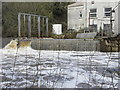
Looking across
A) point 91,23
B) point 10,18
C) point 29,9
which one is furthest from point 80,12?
point 10,18

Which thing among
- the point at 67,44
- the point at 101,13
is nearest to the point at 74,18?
the point at 101,13

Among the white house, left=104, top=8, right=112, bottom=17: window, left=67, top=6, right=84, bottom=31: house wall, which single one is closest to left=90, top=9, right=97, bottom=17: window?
the white house

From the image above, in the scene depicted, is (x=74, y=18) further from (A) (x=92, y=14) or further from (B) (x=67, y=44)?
(B) (x=67, y=44)

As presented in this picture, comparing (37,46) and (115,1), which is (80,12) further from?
(37,46)

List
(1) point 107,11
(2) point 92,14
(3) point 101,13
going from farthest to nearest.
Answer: (2) point 92,14, (3) point 101,13, (1) point 107,11

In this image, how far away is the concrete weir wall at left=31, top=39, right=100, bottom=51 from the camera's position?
7269 mm

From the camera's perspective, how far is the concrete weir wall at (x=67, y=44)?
23.8ft

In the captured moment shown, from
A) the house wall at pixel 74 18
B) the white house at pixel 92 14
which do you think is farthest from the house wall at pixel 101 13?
the house wall at pixel 74 18

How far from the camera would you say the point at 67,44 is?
24.8 feet

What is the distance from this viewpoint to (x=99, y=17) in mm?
17797

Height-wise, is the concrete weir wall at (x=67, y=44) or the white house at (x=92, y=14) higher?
the white house at (x=92, y=14)

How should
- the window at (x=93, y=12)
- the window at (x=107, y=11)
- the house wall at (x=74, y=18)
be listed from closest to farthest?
the window at (x=107, y=11), the window at (x=93, y=12), the house wall at (x=74, y=18)

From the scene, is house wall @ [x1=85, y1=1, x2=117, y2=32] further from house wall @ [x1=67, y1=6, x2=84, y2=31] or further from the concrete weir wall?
the concrete weir wall

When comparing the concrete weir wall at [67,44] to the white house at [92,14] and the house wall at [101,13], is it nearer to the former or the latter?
the white house at [92,14]
